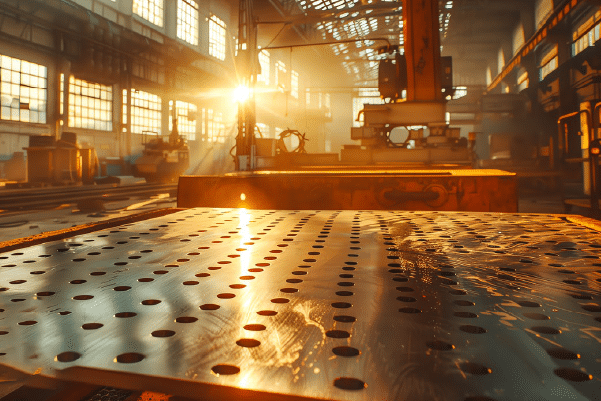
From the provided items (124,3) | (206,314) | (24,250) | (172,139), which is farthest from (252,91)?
(124,3)

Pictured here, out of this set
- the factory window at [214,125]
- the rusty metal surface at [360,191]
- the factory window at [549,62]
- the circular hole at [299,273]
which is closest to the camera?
the circular hole at [299,273]

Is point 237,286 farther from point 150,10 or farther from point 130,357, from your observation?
point 150,10

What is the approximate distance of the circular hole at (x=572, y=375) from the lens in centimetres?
50

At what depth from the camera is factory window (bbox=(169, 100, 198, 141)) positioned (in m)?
19.0

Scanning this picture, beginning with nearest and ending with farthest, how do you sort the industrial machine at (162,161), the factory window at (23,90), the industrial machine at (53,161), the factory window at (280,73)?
the industrial machine at (53,161) < the factory window at (23,90) < the industrial machine at (162,161) < the factory window at (280,73)

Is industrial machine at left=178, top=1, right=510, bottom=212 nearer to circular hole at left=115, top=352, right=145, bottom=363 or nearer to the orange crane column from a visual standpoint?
the orange crane column

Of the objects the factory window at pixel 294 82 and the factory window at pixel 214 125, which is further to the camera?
the factory window at pixel 294 82

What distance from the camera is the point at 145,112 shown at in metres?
17.5

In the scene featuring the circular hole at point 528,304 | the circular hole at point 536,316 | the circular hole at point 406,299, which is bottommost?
the circular hole at point 536,316

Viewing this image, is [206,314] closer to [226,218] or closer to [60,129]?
[226,218]

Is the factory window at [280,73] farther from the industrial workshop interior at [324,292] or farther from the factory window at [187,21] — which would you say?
the industrial workshop interior at [324,292]

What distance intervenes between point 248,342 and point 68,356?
0.24 m

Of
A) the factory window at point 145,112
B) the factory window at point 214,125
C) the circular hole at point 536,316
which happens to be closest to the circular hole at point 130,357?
the circular hole at point 536,316

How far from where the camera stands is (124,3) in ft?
49.9
